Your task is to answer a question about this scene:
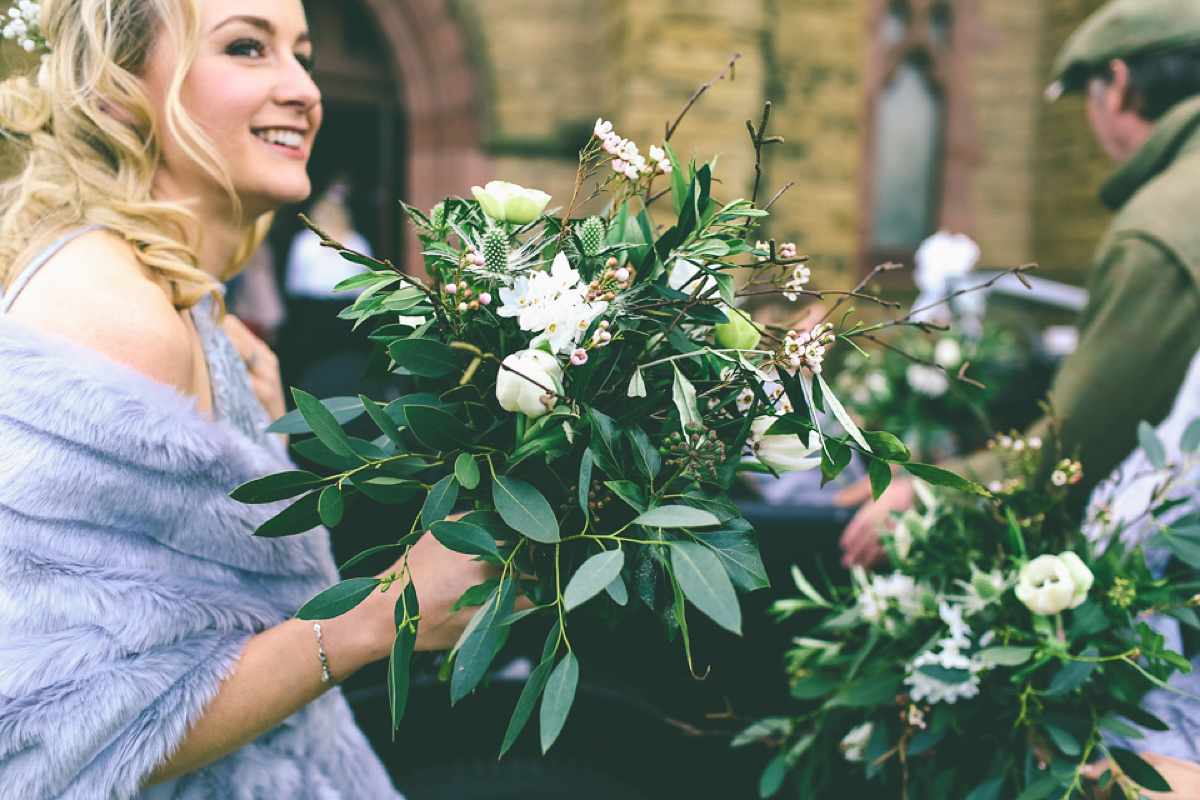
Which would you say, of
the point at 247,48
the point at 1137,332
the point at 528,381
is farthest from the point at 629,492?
the point at 1137,332

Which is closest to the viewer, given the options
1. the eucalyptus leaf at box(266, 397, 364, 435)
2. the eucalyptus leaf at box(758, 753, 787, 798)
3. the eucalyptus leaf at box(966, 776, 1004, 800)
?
the eucalyptus leaf at box(266, 397, 364, 435)

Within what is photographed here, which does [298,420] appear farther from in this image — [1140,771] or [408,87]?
[408,87]

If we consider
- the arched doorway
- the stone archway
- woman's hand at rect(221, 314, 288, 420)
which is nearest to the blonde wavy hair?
woman's hand at rect(221, 314, 288, 420)

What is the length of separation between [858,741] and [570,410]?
3.33 feet

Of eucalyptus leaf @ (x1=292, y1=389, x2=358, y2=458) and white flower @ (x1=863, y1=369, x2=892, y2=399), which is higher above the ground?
eucalyptus leaf @ (x1=292, y1=389, x2=358, y2=458)

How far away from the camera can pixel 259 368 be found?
1.70m

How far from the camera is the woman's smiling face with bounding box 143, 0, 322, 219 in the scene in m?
1.28

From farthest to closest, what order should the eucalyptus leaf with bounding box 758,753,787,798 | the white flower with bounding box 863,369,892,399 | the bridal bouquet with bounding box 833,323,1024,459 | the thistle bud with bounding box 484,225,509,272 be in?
1. the white flower with bounding box 863,369,892,399
2. the bridal bouquet with bounding box 833,323,1024,459
3. the eucalyptus leaf with bounding box 758,753,787,798
4. the thistle bud with bounding box 484,225,509,272

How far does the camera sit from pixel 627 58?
619cm

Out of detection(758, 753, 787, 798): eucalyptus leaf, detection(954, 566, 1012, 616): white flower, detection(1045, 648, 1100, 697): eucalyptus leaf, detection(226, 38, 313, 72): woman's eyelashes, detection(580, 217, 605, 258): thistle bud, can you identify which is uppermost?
detection(226, 38, 313, 72): woman's eyelashes

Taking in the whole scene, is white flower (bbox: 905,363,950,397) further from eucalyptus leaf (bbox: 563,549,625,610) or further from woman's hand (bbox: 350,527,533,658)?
eucalyptus leaf (bbox: 563,549,625,610)

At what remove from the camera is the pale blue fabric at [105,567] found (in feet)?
3.29

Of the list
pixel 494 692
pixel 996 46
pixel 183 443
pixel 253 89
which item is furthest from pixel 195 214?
pixel 996 46

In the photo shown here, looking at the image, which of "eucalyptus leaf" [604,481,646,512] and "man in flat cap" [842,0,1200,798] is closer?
"eucalyptus leaf" [604,481,646,512]
